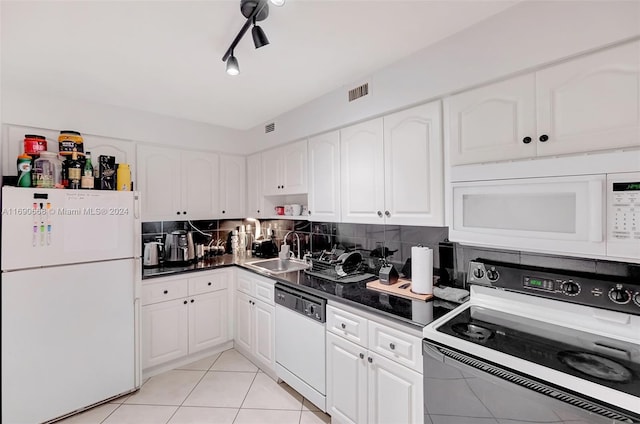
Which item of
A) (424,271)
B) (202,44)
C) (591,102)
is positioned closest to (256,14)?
(202,44)

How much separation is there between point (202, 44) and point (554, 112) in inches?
73.0

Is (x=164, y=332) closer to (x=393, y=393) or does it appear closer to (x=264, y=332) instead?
(x=264, y=332)

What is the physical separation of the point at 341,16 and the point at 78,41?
4.90ft

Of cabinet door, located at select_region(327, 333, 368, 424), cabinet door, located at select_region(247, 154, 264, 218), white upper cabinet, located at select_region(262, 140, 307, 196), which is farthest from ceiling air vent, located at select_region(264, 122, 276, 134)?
cabinet door, located at select_region(327, 333, 368, 424)

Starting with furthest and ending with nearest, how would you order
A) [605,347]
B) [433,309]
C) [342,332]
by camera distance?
[342,332] → [433,309] → [605,347]

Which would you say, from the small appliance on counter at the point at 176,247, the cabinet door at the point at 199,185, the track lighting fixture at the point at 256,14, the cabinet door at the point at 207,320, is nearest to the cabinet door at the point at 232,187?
the cabinet door at the point at 199,185

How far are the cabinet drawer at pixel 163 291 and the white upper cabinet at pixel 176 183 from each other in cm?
69

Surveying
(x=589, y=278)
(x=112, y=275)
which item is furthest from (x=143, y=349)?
(x=589, y=278)

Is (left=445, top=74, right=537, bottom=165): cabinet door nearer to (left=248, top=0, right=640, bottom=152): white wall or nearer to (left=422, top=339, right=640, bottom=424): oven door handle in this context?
(left=248, top=0, right=640, bottom=152): white wall

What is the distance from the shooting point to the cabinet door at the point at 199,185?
3.02 meters

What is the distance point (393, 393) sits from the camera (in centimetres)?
148

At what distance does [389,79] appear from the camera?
1888 mm

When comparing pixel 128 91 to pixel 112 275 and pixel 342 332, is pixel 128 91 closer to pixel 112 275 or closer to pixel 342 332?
pixel 112 275

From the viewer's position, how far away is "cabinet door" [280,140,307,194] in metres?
2.63
